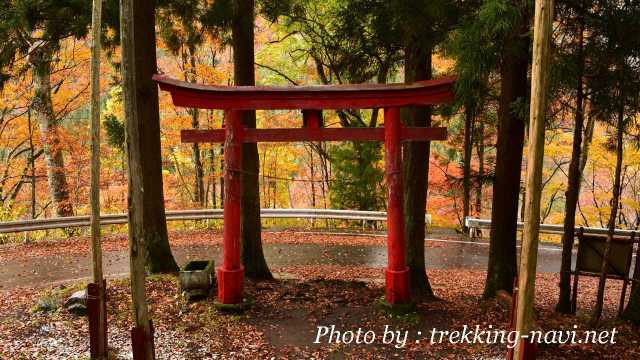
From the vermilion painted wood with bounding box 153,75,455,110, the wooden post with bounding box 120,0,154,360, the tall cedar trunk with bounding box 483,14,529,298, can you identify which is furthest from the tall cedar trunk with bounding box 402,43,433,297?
the wooden post with bounding box 120,0,154,360

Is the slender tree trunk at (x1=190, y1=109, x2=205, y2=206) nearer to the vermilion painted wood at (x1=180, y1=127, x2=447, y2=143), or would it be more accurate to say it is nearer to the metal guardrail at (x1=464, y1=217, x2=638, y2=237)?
the metal guardrail at (x1=464, y1=217, x2=638, y2=237)

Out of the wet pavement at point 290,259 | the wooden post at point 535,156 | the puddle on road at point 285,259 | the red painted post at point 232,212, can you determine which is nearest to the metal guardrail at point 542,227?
the wet pavement at point 290,259

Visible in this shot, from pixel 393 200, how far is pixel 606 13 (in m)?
→ 3.90

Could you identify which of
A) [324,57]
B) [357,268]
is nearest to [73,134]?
[324,57]

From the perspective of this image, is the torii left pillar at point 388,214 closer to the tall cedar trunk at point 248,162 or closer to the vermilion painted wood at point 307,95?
the vermilion painted wood at point 307,95

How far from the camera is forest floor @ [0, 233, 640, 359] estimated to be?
600 cm

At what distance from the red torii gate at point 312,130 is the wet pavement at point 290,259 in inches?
161

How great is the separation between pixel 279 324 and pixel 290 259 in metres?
5.34

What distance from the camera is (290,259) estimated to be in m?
12.3

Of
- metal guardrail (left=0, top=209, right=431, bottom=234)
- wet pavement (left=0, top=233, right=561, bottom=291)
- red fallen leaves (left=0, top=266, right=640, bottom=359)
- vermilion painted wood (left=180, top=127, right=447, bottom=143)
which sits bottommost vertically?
wet pavement (left=0, top=233, right=561, bottom=291)

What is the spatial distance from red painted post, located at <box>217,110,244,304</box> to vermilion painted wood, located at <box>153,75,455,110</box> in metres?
0.33

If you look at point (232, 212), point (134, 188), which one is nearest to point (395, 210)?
point (232, 212)

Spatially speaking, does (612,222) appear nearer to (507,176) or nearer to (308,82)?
(507,176)

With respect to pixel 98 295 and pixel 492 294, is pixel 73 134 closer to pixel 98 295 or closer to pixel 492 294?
pixel 98 295
